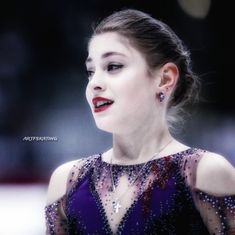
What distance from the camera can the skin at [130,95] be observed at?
4.10 feet

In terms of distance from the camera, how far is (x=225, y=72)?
1.63 meters

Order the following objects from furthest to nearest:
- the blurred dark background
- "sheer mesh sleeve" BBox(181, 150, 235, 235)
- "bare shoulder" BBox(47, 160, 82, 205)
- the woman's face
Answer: the blurred dark background, "bare shoulder" BBox(47, 160, 82, 205), the woman's face, "sheer mesh sleeve" BBox(181, 150, 235, 235)

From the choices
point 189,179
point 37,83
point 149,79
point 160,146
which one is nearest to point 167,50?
point 149,79

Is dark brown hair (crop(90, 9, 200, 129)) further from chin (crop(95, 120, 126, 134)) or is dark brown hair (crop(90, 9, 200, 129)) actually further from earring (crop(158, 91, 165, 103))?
chin (crop(95, 120, 126, 134))

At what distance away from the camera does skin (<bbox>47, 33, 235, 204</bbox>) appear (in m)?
1.25

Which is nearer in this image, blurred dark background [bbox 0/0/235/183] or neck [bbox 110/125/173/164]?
neck [bbox 110/125/173/164]

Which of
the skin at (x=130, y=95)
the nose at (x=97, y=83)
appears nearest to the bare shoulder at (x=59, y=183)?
the skin at (x=130, y=95)

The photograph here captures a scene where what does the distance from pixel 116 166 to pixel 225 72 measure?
0.61 m

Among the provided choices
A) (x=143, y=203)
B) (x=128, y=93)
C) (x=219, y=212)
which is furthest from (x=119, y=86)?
(x=219, y=212)

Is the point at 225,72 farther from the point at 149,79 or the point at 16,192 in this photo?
the point at 16,192

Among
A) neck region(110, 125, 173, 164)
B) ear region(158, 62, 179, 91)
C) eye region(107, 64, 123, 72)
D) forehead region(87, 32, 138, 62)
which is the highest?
forehead region(87, 32, 138, 62)

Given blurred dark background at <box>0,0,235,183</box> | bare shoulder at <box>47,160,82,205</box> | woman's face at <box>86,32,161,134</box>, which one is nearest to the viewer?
woman's face at <box>86,32,161,134</box>

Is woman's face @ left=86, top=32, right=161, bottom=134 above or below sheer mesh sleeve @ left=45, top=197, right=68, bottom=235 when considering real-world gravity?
above

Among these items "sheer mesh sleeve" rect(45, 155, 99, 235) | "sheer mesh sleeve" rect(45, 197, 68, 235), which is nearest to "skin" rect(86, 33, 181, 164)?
"sheer mesh sleeve" rect(45, 155, 99, 235)
